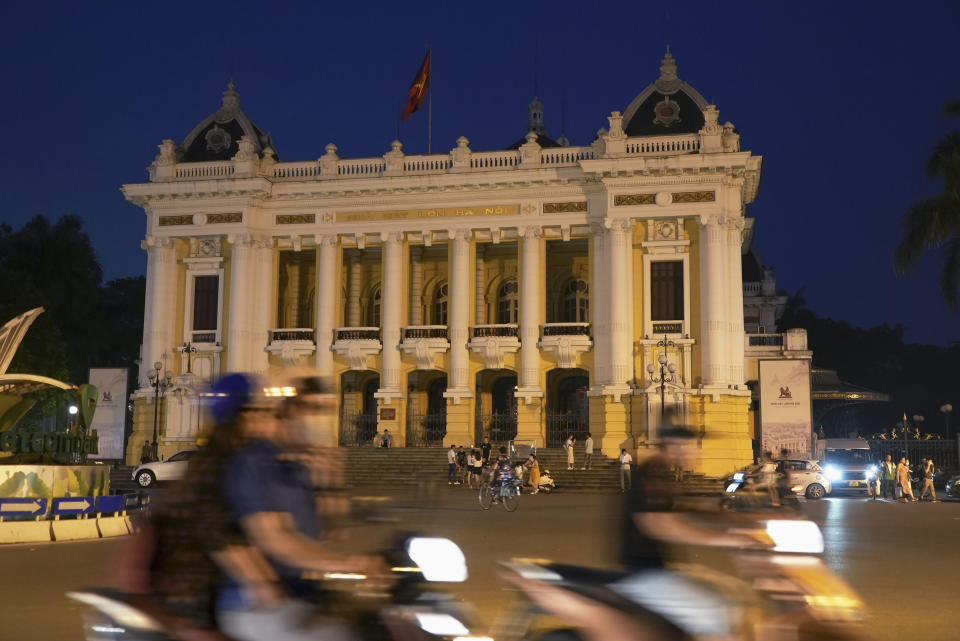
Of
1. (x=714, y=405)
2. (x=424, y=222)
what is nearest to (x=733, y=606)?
(x=714, y=405)

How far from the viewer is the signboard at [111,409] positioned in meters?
42.7

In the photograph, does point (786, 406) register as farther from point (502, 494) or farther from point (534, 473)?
point (502, 494)

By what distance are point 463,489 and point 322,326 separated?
40.3 feet

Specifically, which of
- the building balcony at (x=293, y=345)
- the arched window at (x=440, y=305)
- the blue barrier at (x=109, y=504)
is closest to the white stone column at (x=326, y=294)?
the building balcony at (x=293, y=345)

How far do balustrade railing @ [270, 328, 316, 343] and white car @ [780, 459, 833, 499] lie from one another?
20939mm

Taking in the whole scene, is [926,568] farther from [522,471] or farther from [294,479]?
[522,471]

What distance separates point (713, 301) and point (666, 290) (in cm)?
207

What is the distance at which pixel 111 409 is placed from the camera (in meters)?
42.8

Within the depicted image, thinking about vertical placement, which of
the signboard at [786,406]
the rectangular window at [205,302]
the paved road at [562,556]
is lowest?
the paved road at [562,556]

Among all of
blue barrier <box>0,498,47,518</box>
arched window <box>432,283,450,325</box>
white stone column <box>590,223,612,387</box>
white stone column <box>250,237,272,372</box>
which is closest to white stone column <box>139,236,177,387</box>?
white stone column <box>250,237,272,372</box>

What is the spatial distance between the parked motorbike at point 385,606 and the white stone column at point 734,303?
35.3m

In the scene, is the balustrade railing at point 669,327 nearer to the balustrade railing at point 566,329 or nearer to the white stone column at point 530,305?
the balustrade railing at point 566,329

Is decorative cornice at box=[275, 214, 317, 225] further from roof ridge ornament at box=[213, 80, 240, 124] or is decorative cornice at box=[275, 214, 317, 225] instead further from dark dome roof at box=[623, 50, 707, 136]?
dark dome roof at box=[623, 50, 707, 136]

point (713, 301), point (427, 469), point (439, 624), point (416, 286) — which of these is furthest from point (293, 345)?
point (439, 624)
